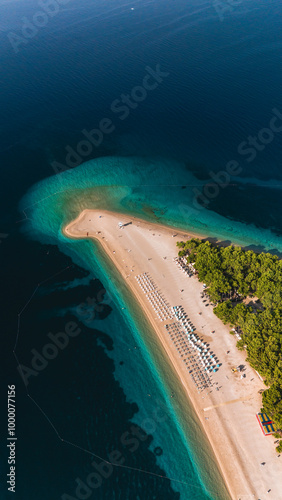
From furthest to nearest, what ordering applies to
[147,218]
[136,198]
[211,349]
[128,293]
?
[136,198], [147,218], [128,293], [211,349]

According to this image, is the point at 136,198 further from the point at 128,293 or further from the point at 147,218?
the point at 128,293

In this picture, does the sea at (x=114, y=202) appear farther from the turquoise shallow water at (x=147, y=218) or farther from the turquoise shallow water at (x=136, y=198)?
the turquoise shallow water at (x=136, y=198)

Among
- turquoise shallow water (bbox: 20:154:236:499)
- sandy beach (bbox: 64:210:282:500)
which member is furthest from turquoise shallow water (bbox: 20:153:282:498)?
sandy beach (bbox: 64:210:282:500)

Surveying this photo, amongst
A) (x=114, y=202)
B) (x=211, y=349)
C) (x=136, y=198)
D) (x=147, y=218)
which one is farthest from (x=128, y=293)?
Answer: (x=136, y=198)

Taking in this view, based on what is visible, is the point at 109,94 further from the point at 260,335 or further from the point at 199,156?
the point at 260,335

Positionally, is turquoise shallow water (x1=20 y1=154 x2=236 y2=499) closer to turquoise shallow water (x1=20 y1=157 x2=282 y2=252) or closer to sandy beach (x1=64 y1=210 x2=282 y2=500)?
turquoise shallow water (x1=20 y1=157 x2=282 y2=252)

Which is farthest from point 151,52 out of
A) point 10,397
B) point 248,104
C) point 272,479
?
point 272,479
